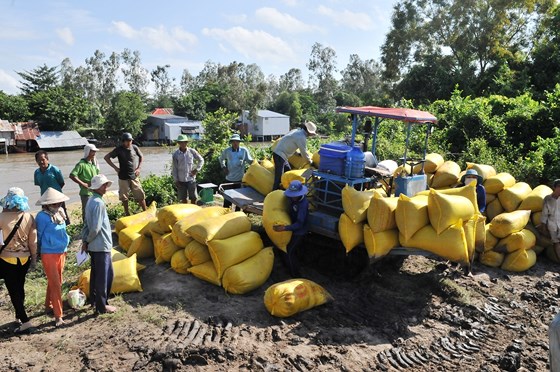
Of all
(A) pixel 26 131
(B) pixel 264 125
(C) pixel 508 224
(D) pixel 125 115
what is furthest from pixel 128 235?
(B) pixel 264 125

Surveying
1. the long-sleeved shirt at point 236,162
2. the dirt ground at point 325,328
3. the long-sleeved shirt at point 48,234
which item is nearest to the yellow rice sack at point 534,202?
the dirt ground at point 325,328

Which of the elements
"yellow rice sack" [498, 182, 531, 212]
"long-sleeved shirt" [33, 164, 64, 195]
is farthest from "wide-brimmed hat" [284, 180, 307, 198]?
"long-sleeved shirt" [33, 164, 64, 195]

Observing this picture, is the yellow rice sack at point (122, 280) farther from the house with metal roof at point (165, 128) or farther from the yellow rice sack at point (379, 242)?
the house with metal roof at point (165, 128)

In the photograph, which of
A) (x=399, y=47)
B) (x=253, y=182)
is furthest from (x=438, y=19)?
(x=253, y=182)

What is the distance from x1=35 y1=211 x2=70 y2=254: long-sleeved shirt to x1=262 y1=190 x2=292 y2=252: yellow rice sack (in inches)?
81.3

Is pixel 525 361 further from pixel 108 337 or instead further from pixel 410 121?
pixel 108 337

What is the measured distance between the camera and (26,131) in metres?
32.4

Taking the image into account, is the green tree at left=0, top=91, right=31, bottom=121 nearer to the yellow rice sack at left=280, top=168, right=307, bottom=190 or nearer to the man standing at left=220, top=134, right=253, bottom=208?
the man standing at left=220, top=134, right=253, bottom=208

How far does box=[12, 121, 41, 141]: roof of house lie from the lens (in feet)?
104

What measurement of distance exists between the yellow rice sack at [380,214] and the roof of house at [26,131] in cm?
3365

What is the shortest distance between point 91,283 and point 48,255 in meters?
0.56

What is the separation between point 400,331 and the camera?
A: 164 inches

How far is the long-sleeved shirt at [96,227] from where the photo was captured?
410 cm

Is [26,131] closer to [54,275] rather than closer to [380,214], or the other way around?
[54,275]
